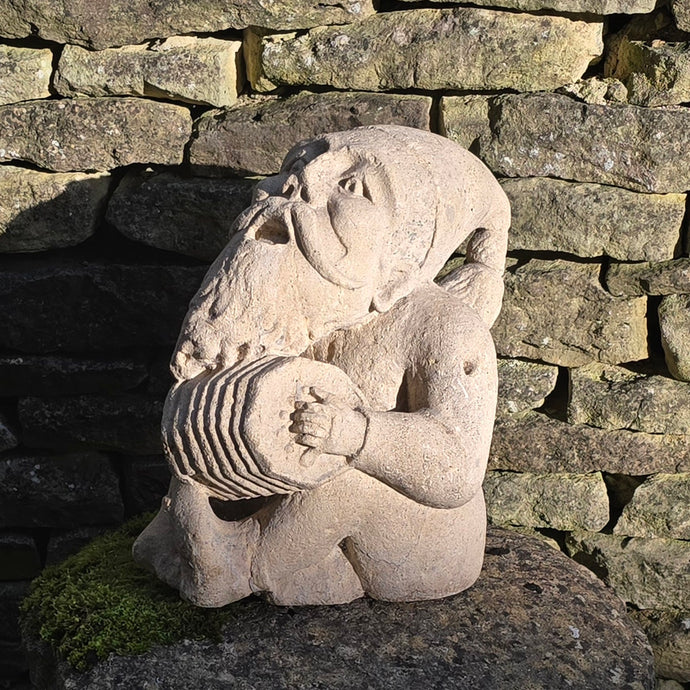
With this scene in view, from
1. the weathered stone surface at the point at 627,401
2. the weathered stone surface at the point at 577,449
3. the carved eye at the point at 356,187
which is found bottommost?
the weathered stone surface at the point at 577,449

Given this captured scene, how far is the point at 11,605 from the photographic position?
316 cm

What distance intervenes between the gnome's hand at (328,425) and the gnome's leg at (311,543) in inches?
4.0

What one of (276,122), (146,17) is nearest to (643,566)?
(276,122)

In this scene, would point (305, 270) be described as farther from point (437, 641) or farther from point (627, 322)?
point (627, 322)

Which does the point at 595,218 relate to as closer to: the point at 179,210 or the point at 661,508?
the point at 661,508

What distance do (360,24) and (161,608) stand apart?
5.48ft

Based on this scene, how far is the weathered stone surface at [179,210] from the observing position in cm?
274

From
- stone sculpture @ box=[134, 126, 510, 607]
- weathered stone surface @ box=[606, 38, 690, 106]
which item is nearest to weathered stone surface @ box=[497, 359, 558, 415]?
stone sculpture @ box=[134, 126, 510, 607]

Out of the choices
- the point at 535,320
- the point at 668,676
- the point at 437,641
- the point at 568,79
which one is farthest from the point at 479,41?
the point at 668,676

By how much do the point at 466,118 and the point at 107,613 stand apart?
1.62 m

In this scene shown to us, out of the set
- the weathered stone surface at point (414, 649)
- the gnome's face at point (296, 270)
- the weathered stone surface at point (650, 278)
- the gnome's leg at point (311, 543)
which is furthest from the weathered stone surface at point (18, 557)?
the weathered stone surface at point (650, 278)

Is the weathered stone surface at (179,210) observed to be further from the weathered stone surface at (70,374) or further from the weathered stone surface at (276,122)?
the weathered stone surface at (70,374)

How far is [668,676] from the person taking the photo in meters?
2.86

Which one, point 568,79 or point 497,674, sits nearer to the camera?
point 497,674
